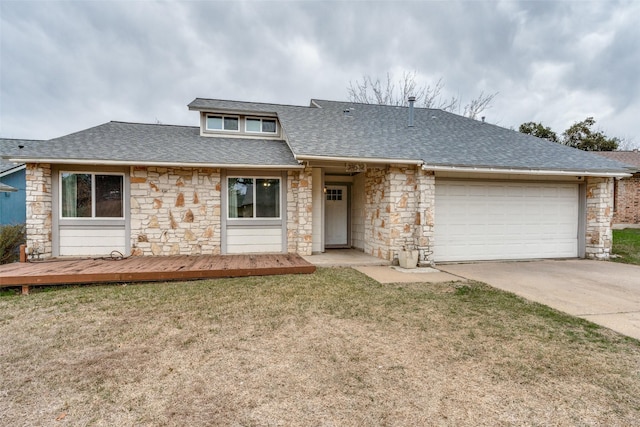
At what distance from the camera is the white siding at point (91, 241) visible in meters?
8.18

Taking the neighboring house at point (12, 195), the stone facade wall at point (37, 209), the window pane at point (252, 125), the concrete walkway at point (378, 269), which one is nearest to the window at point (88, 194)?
the stone facade wall at point (37, 209)

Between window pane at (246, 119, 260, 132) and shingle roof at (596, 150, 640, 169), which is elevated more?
shingle roof at (596, 150, 640, 169)

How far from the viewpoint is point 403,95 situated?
2422 cm

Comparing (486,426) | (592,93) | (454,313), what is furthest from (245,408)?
(592,93)

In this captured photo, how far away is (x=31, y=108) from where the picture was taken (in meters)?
19.3

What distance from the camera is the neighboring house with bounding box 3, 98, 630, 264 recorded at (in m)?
8.14

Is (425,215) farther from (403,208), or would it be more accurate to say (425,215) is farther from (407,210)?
(403,208)

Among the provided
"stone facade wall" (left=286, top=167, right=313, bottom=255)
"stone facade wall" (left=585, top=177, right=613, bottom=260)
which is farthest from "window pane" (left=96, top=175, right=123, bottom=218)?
"stone facade wall" (left=585, top=177, right=613, bottom=260)

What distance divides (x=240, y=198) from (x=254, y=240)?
4.10 feet

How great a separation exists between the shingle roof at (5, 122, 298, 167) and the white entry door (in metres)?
2.50

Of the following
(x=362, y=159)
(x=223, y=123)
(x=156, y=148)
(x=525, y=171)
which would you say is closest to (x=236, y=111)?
(x=223, y=123)

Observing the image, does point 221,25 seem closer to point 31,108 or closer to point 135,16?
point 135,16

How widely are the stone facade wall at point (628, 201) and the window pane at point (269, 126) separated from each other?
1914 centimetres

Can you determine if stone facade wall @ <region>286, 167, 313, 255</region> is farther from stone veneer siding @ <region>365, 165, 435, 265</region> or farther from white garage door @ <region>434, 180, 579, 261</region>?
white garage door @ <region>434, 180, 579, 261</region>
